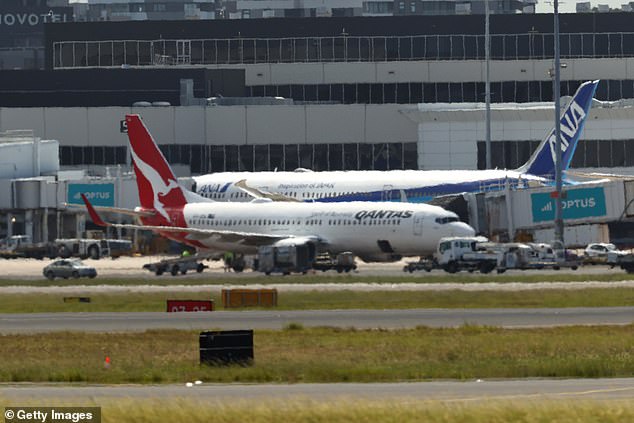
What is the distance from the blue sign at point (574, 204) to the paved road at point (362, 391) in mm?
63380

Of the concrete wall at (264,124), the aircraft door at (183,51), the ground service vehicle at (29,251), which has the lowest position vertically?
the ground service vehicle at (29,251)

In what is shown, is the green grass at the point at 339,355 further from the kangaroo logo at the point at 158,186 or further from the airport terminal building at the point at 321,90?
the airport terminal building at the point at 321,90

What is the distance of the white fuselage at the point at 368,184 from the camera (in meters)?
108

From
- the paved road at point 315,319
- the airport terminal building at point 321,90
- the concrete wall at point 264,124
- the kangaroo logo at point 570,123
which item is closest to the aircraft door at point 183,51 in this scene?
the airport terminal building at point 321,90

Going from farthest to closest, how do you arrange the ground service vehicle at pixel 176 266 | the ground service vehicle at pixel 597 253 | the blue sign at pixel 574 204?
the blue sign at pixel 574 204, the ground service vehicle at pixel 597 253, the ground service vehicle at pixel 176 266

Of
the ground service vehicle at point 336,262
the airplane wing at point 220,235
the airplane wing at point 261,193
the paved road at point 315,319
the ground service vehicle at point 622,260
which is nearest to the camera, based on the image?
the paved road at point 315,319

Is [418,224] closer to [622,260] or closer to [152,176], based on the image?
[622,260]

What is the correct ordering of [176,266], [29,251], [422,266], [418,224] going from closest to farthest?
[422,266]
[418,224]
[176,266]
[29,251]

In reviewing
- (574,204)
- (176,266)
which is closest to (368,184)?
(574,204)

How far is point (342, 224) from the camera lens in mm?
96750

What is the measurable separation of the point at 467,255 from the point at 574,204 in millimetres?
15423

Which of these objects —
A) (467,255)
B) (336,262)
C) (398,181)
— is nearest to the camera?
(467,255)

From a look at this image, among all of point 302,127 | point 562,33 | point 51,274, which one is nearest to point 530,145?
point 302,127

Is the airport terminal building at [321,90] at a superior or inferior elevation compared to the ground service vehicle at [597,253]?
superior
